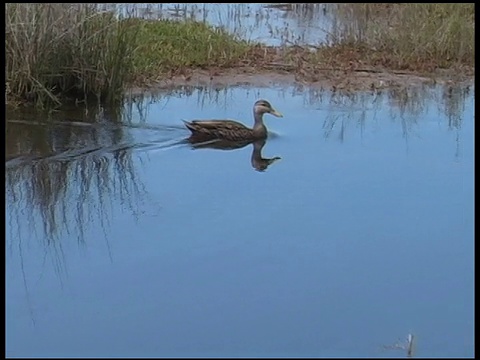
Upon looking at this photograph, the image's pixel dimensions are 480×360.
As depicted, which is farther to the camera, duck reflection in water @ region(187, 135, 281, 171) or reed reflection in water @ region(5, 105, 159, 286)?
duck reflection in water @ region(187, 135, 281, 171)

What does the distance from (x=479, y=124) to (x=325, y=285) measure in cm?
411

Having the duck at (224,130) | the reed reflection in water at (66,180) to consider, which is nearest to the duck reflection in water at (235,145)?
the duck at (224,130)

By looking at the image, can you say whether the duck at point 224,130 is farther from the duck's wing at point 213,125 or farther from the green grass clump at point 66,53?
the green grass clump at point 66,53

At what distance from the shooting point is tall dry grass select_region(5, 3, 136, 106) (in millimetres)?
8977

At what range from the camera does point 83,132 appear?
8.53 m

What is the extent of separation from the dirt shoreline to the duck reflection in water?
2181mm

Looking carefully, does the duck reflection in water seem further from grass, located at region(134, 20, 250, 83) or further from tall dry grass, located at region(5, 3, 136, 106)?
grass, located at region(134, 20, 250, 83)

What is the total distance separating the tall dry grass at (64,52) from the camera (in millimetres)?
8977

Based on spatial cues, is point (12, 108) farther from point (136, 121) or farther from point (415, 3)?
point (415, 3)

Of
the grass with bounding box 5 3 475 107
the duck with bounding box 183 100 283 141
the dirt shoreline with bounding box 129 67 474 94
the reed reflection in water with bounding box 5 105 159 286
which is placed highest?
the grass with bounding box 5 3 475 107

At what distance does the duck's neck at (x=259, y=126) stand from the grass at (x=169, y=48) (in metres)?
1.54

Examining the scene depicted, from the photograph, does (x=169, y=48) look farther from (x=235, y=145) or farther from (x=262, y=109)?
(x=235, y=145)

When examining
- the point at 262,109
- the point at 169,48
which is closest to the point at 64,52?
the point at 262,109

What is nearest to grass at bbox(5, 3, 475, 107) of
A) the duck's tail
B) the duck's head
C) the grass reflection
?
the grass reflection
